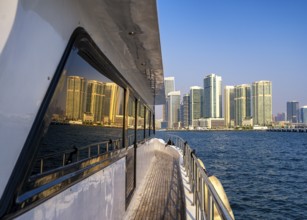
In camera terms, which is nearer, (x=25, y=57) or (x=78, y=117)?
(x=25, y=57)

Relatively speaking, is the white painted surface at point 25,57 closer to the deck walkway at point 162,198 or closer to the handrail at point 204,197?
the handrail at point 204,197

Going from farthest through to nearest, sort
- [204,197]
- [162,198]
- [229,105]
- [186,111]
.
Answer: [186,111] → [229,105] → [162,198] → [204,197]

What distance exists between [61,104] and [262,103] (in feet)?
502

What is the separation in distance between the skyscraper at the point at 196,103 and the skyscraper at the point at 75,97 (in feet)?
488

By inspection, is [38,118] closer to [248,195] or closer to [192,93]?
[248,195]

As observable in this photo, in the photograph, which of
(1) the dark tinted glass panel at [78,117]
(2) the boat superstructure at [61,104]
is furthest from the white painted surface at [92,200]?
(1) the dark tinted glass panel at [78,117]

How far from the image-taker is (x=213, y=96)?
470ft

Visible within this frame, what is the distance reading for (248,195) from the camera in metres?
14.5

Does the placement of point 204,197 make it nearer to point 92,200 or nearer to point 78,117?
point 92,200

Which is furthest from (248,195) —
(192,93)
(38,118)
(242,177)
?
(192,93)

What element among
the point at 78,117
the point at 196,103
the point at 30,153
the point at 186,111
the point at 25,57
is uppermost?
the point at 196,103

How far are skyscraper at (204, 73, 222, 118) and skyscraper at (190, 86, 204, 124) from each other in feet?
13.3

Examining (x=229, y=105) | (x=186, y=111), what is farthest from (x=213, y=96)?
(x=186, y=111)

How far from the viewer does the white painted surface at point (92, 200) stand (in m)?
1.56
